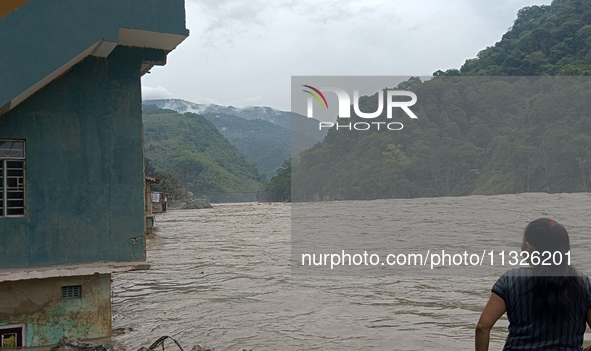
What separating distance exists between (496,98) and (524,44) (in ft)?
27.8

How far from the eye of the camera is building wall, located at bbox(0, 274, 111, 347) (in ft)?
21.3

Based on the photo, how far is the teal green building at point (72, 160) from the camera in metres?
6.14

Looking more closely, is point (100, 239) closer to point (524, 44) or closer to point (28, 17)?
point (28, 17)

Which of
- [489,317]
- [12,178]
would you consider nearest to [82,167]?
[12,178]

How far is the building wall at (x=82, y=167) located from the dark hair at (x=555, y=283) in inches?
216

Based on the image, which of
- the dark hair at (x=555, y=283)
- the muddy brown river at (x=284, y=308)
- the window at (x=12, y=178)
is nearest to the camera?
the dark hair at (x=555, y=283)

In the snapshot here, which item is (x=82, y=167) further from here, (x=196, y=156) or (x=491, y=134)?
(x=196, y=156)

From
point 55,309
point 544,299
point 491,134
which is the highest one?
point 491,134

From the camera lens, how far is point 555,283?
258 centimetres

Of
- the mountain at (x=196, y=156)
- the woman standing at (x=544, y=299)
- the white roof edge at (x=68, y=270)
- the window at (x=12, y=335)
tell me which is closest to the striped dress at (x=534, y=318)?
the woman standing at (x=544, y=299)

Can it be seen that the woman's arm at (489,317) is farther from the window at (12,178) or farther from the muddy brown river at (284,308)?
the window at (12,178)

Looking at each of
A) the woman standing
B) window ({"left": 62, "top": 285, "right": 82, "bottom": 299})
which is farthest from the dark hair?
window ({"left": 62, "top": 285, "right": 82, "bottom": 299})

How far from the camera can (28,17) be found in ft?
19.6

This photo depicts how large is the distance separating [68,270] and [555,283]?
18.9 feet
